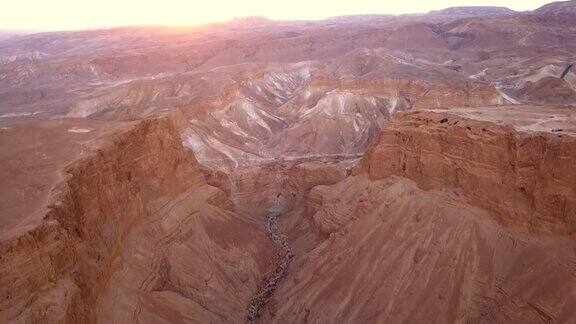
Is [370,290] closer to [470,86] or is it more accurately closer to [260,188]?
[260,188]

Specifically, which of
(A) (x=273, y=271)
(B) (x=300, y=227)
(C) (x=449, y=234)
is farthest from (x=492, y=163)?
(B) (x=300, y=227)

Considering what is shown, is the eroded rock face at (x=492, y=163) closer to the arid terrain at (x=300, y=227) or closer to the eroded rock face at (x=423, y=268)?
the arid terrain at (x=300, y=227)

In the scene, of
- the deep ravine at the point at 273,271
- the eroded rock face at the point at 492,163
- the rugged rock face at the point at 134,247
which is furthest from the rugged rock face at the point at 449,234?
the rugged rock face at the point at 134,247

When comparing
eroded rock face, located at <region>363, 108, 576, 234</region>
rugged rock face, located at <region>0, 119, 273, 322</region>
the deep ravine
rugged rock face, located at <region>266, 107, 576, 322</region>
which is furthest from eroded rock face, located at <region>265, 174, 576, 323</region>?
rugged rock face, located at <region>0, 119, 273, 322</region>

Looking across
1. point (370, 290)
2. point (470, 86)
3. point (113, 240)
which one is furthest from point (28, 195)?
point (470, 86)

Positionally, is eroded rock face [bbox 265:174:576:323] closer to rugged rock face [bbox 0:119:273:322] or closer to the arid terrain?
the arid terrain

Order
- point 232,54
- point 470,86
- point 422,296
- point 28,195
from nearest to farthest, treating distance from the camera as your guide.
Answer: point 28,195 < point 422,296 < point 470,86 < point 232,54

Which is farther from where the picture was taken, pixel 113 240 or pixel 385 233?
pixel 385 233
